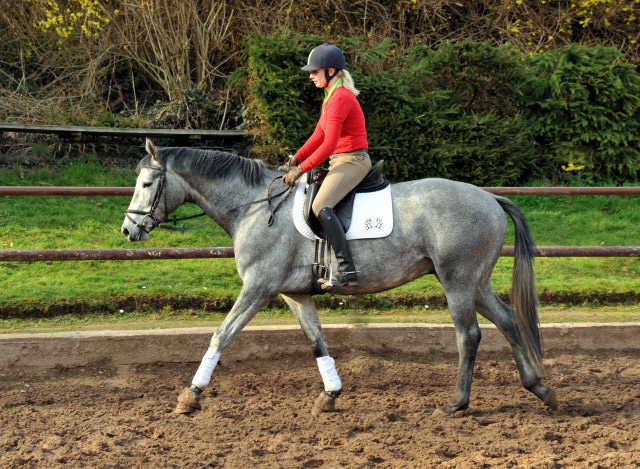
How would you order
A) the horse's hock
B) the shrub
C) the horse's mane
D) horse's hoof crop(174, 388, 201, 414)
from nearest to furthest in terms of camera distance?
horse's hoof crop(174, 388, 201, 414), the horse's mane, the horse's hock, the shrub

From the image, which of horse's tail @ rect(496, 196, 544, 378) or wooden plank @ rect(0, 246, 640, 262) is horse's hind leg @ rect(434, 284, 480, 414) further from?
wooden plank @ rect(0, 246, 640, 262)

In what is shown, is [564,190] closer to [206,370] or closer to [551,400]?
[551,400]

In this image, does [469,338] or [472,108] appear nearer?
[469,338]

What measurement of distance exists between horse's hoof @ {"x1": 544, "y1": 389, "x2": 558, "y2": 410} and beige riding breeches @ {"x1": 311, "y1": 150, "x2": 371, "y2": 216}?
6.53ft

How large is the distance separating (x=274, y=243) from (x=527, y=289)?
1877 millimetres

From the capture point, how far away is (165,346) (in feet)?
19.5

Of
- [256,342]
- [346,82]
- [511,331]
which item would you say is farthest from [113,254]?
[511,331]

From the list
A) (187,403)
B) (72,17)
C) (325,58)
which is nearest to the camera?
(187,403)

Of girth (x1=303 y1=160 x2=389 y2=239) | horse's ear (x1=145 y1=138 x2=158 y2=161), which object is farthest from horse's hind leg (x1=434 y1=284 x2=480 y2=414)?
horse's ear (x1=145 y1=138 x2=158 y2=161)

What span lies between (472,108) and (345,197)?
6735 mm

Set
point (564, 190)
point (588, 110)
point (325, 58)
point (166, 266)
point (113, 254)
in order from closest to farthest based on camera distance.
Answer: point (325, 58), point (113, 254), point (564, 190), point (166, 266), point (588, 110)

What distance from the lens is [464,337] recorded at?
5.02 m

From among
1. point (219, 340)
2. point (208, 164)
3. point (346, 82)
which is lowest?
point (219, 340)

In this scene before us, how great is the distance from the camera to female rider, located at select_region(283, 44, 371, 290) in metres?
4.84
